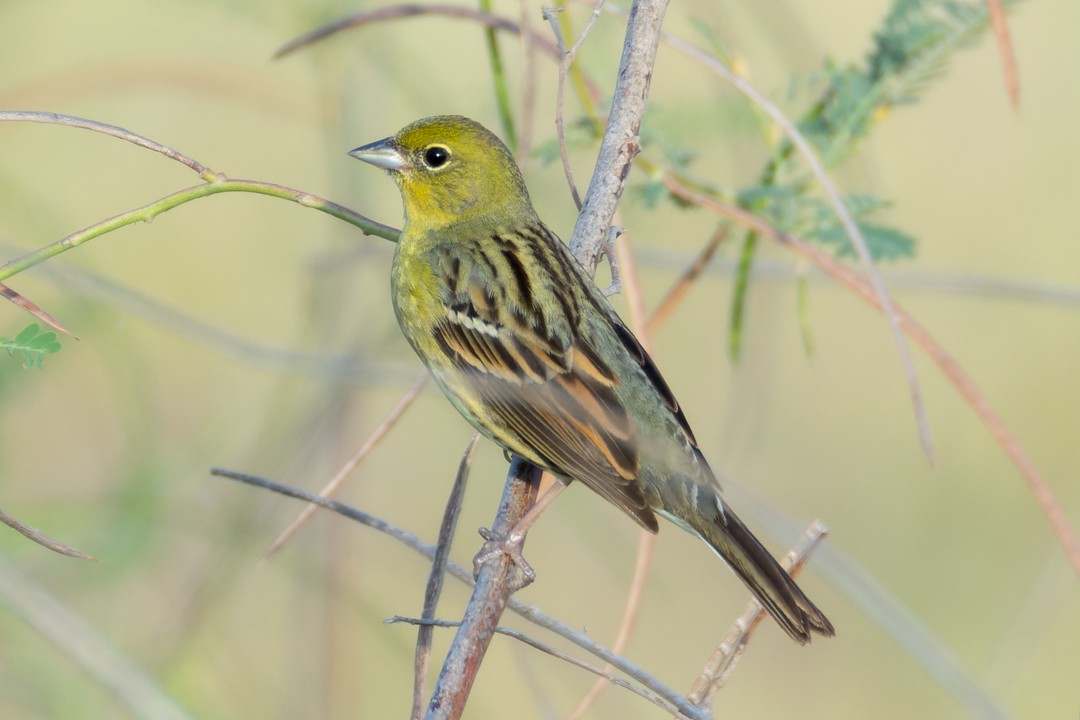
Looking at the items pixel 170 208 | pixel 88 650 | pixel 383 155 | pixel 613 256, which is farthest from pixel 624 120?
pixel 88 650

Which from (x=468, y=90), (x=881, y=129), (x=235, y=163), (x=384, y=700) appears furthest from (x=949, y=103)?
(x=384, y=700)

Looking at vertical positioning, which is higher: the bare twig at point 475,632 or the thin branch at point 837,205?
the thin branch at point 837,205

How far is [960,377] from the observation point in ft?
8.72

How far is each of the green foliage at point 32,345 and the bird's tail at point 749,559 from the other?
1.48m

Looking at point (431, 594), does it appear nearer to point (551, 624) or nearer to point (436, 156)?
point (551, 624)

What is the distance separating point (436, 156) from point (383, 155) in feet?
0.51

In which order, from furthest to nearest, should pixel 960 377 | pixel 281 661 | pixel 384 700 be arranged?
pixel 281 661, pixel 384 700, pixel 960 377

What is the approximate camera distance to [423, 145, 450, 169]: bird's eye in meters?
3.47

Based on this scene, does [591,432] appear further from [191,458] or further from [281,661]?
[281,661]

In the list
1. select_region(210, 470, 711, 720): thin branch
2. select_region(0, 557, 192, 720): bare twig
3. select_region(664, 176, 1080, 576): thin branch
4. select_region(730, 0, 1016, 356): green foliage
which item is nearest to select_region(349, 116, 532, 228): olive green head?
select_region(664, 176, 1080, 576): thin branch

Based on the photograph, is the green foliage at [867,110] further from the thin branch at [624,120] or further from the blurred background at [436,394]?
the thin branch at [624,120]

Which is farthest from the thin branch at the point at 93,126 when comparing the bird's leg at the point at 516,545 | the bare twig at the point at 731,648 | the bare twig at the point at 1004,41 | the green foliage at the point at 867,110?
the bare twig at the point at 1004,41

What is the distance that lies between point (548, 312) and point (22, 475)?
389cm

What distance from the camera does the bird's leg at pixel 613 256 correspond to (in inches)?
114
